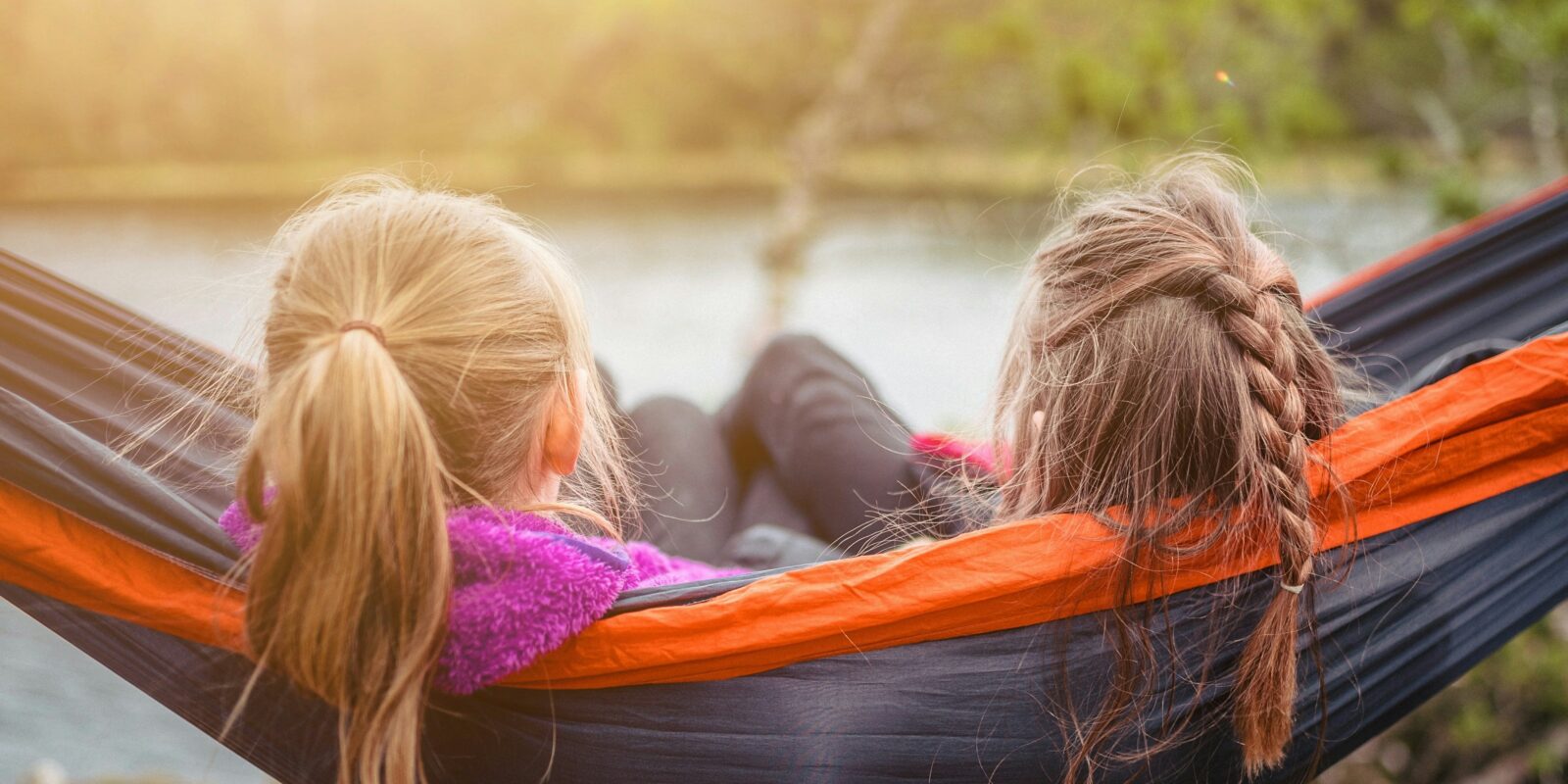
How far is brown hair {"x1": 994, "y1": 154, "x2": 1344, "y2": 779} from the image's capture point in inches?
32.9

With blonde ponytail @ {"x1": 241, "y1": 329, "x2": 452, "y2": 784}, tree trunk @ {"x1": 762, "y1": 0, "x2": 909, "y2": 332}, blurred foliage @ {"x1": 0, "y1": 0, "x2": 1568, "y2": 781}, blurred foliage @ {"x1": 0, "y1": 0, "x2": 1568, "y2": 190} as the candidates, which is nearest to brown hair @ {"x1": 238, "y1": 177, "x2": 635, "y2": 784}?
blonde ponytail @ {"x1": 241, "y1": 329, "x2": 452, "y2": 784}

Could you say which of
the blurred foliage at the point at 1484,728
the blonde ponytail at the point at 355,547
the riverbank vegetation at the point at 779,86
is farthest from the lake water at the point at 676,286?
the blurred foliage at the point at 1484,728

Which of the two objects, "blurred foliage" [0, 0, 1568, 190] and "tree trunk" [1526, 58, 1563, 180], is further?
"blurred foliage" [0, 0, 1568, 190]

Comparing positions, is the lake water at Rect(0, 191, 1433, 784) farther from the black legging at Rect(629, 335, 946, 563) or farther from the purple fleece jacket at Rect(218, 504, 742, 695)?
the purple fleece jacket at Rect(218, 504, 742, 695)

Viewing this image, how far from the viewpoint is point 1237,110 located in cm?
292

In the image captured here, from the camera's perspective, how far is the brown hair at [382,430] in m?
0.72

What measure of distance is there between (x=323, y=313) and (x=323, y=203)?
151 millimetres

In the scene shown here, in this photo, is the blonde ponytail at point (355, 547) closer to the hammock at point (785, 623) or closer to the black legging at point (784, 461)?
the hammock at point (785, 623)

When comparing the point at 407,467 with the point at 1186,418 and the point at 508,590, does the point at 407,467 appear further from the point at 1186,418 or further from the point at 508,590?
the point at 1186,418

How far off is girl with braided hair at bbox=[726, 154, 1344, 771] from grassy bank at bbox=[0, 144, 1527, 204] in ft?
5.68

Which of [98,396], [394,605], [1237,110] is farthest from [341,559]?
[1237,110]

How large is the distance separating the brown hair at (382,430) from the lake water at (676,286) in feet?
0.49

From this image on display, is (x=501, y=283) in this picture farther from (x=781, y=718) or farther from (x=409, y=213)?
(x=781, y=718)

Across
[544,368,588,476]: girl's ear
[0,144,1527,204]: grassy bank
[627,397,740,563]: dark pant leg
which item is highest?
[0,144,1527,204]: grassy bank
